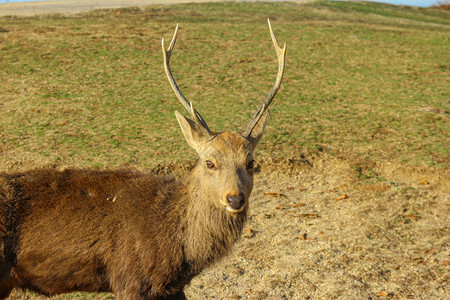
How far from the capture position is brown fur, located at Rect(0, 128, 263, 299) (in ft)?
13.8

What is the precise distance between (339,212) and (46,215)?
166 inches

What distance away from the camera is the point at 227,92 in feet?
37.6

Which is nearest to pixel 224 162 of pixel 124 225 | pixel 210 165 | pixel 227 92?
pixel 210 165

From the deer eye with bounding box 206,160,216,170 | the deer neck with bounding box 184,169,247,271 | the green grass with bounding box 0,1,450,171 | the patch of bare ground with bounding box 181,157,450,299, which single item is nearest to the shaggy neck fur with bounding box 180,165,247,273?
the deer neck with bounding box 184,169,247,271

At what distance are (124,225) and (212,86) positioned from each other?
7706mm

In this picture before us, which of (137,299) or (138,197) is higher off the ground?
(138,197)

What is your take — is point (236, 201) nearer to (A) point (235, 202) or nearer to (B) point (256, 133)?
(A) point (235, 202)

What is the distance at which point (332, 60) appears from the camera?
14.2 m

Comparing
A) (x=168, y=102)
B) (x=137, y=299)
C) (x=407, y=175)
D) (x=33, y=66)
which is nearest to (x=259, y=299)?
(x=137, y=299)

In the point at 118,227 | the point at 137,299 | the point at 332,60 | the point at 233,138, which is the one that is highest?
the point at 233,138

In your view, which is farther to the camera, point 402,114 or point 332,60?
point 332,60

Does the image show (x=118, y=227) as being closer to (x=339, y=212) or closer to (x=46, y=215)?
(x=46, y=215)

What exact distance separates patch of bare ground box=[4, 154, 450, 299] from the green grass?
23.7 inches

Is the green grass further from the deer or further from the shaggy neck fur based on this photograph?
the shaggy neck fur
